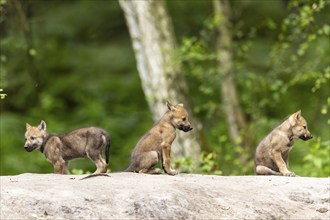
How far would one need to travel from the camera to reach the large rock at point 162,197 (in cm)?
834

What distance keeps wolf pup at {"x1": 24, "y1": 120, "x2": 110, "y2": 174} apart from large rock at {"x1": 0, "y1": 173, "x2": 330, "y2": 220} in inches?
23.3

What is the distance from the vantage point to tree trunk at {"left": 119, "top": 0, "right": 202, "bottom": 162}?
52.5ft

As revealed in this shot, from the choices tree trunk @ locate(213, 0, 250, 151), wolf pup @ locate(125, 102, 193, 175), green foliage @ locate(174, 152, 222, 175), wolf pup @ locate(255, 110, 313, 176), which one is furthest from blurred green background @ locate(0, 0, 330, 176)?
wolf pup @ locate(125, 102, 193, 175)

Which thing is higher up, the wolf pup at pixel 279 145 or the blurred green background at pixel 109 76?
the blurred green background at pixel 109 76

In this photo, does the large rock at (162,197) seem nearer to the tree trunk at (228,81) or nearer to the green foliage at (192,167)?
the green foliage at (192,167)

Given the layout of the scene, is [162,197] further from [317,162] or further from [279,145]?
[317,162]

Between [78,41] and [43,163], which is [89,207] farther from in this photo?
[78,41]

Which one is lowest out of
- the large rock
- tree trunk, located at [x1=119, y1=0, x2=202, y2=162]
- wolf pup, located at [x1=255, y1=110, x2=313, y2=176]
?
the large rock

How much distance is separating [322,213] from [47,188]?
324 cm

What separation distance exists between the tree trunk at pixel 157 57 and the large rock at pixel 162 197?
574 centimetres

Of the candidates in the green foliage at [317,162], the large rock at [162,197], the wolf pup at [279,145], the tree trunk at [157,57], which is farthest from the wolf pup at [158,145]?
the tree trunk at [157,57]

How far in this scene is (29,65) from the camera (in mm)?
21156

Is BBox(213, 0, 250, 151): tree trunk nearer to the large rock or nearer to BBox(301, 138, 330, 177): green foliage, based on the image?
BBox(301, 138, 330, 177): green foliage

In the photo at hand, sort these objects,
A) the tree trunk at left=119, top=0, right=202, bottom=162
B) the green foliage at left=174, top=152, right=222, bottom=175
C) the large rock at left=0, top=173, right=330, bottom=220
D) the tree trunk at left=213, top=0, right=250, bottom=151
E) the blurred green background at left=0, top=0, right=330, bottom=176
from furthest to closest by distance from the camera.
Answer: the blurred green background at left=0, top=0, right=330, bottom=176
the tree trunk at left=213, top=0, right=250, bottom=151
the tree trunk at left=119, top=0, right=202, bottom=162
the green foliage at left=174, top=152, right=222, bottom=175
the large rock at left=0, top=173, right=330, bottom=220
